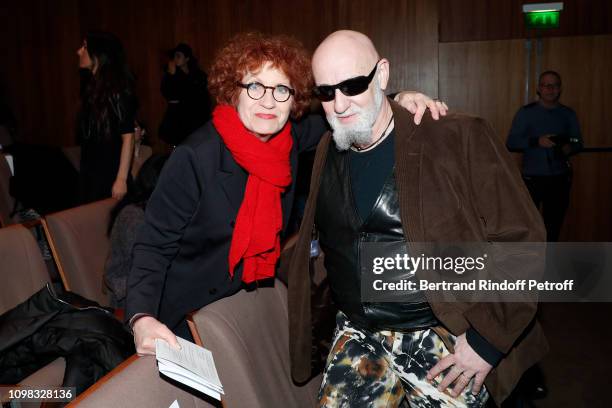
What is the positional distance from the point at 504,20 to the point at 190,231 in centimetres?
602

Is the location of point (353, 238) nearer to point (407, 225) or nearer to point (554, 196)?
point (407, 225)

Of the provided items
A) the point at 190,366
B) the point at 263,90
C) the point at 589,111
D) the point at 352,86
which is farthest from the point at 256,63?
the point at 589,111

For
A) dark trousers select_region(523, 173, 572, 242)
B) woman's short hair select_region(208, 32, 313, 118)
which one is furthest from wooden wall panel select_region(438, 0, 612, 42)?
woman's short hair select_region(208, 32, 313, 118)

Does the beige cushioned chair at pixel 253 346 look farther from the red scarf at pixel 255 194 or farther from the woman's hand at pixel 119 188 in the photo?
the woman's hand at pixel 119 188

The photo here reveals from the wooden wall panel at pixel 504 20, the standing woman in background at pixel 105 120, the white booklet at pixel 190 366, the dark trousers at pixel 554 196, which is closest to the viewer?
the white booklet at pixel 190 366

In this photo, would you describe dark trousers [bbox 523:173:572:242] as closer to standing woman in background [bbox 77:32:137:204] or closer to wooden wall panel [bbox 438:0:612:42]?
wooden wall panel [bbox 438:0:612:42]

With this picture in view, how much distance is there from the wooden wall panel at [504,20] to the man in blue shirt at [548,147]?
162 cm

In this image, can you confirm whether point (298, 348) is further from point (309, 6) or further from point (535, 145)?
point (309, 6)

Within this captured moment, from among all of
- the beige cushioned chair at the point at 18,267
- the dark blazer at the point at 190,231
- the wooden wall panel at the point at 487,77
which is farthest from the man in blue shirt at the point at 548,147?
the beige cushioned chair at the point at 18,267

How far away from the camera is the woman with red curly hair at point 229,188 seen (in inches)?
68.9

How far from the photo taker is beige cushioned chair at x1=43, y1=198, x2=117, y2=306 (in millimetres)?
2666

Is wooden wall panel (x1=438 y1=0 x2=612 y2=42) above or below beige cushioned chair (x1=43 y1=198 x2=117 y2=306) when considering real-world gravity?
above

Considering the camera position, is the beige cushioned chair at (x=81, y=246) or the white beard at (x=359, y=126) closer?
the white beard at (x=359, y=126)

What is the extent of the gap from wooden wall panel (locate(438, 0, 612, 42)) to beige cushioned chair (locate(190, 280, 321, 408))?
225 inches
